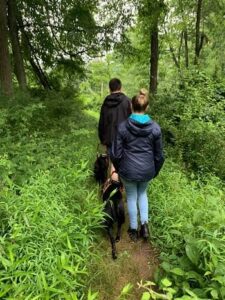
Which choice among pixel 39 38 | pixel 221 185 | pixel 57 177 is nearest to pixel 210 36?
pixel 39 38

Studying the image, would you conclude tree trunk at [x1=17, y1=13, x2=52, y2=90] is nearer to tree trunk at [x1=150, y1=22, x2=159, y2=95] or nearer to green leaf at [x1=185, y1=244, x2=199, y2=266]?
tree trunk at [x1=150, y1=22, x2=159, y2=95]

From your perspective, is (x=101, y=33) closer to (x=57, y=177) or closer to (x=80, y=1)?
(x=80, y=1)

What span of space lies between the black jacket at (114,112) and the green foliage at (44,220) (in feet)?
2.51

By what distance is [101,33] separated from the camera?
11.4 m

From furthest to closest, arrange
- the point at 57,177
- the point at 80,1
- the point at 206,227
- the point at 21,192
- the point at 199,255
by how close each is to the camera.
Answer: the point at 80,1 → the point at 57,177 → the point at 21,192 → the point at 206,227 → the point at 199,255

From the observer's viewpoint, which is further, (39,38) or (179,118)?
(39,38)

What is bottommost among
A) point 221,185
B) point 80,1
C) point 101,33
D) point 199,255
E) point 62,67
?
point 221,185

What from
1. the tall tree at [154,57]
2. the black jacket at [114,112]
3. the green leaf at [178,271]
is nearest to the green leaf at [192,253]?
the green leaf at [178,271]

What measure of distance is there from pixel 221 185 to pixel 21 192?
3.79 meters

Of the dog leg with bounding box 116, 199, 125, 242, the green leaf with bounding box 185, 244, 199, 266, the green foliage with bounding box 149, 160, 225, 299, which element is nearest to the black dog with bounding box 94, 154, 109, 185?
the green foliage with bounding box 149, 160, 225, 299

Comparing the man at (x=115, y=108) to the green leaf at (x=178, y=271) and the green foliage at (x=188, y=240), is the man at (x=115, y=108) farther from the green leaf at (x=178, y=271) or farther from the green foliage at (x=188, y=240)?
the green leaf at (x=178, y=271)

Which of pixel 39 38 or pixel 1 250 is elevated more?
pixel 39 38

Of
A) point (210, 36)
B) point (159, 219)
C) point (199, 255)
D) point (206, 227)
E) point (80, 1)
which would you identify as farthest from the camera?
point (210, 36)

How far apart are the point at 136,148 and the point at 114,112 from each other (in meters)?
1.29
